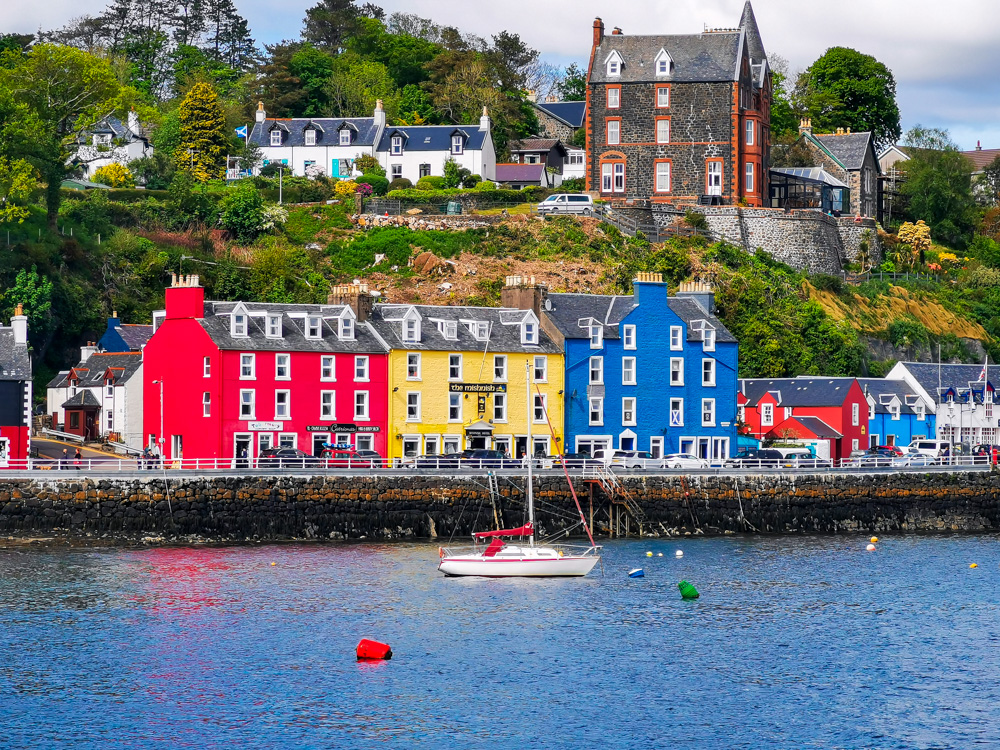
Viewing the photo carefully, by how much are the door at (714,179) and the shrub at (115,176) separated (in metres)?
42.5

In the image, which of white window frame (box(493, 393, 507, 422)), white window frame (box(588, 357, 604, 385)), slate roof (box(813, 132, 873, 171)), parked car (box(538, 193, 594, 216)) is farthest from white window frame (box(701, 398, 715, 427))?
slate roof (box(813, 132, 873, 171))

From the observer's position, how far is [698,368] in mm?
80062

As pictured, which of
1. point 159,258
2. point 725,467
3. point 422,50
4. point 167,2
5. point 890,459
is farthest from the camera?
point 167,2

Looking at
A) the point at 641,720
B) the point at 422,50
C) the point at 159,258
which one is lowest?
the point at 641,720

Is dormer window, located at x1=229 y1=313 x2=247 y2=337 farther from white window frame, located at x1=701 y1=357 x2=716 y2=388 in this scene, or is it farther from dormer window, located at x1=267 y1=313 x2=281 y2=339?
white window frame, located at x1=701 y1=357 x2=716 y2=388

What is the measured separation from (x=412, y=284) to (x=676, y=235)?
18.9 meters

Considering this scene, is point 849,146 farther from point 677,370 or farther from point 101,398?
point 101,398

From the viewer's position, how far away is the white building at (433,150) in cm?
11206

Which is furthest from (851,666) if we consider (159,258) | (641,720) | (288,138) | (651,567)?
(288,138)

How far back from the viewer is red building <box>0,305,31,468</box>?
227 ft

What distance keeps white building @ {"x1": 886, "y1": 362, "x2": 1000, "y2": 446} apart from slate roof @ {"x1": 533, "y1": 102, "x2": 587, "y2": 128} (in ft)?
151

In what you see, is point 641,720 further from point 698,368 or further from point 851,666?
point 698,368

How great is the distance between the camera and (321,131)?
114812mm

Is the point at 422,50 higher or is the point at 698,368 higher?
the point at 422,50
